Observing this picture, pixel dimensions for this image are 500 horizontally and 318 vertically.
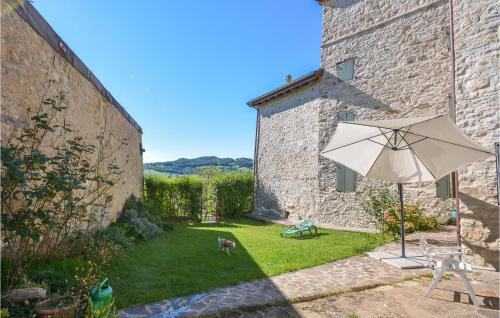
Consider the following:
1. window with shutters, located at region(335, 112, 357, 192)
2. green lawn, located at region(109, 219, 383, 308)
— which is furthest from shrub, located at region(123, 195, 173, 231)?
window with shutters, located at region(335, 112, 357, 192)

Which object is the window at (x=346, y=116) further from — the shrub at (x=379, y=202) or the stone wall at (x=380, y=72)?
the shrub at (x=379, y=202)

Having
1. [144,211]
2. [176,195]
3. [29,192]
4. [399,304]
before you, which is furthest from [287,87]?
[29,192]

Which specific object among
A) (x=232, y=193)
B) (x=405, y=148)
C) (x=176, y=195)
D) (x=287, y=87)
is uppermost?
(x=287, y=87)

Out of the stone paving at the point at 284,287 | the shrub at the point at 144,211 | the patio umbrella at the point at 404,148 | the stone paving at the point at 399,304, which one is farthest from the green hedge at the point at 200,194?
the stone paving at the point at 399,304

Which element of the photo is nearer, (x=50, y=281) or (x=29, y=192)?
(x=29, y=192)

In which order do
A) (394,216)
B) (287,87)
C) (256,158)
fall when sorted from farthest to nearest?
1. (256,158)
2. (287,87)
3. (394,216)

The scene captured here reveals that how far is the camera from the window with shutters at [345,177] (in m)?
10.7

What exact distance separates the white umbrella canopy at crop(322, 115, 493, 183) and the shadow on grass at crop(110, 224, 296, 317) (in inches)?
105

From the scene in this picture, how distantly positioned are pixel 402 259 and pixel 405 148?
2043 mm

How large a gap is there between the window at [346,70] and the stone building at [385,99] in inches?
1.5

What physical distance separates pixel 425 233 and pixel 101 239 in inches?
307

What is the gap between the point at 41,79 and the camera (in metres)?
4.01

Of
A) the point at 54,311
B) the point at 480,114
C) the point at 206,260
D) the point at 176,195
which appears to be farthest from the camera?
the point at 176,195

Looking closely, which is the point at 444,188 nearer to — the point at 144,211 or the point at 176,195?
the point at 144,211
